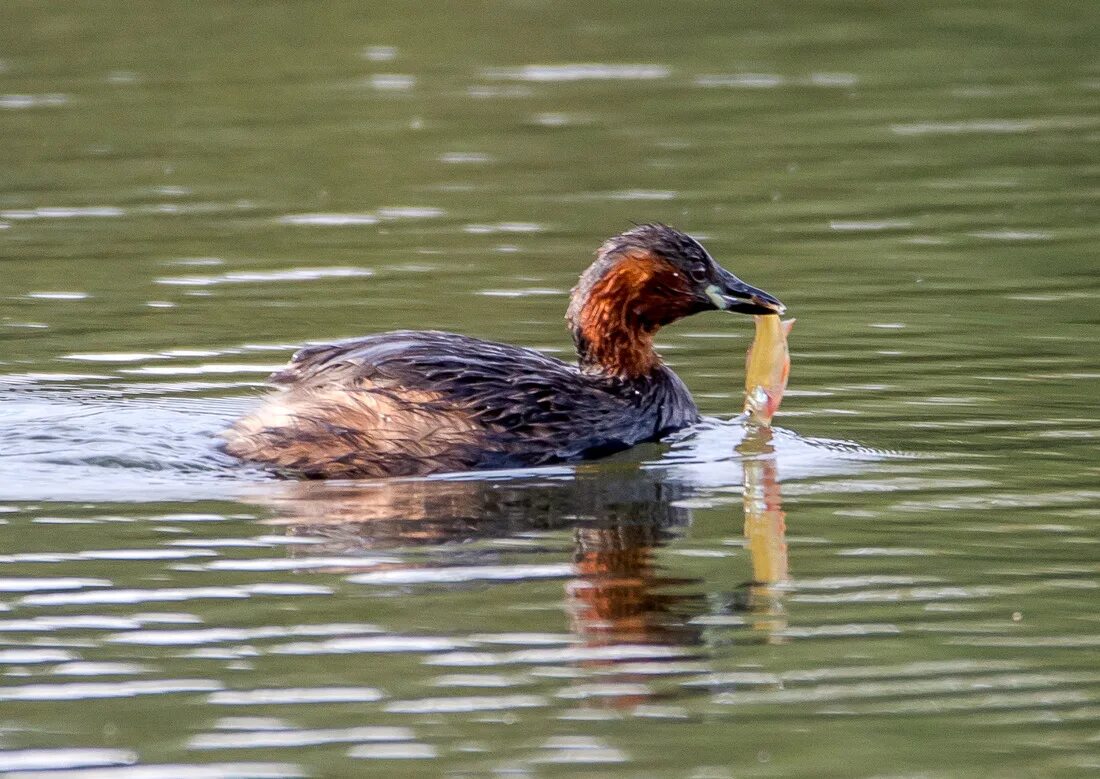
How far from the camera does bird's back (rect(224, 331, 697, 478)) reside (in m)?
10.0

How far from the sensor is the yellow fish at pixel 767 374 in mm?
10586

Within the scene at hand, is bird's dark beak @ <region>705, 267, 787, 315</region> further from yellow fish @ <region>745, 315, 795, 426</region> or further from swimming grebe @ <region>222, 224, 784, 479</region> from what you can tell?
yellow fish @ <region>745, 315, 795, 426</region>

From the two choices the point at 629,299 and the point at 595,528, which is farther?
the point at 629,299

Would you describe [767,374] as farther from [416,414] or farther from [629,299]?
[416,414]

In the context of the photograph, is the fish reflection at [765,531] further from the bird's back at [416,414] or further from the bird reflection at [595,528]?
the bird's back at [416,414]

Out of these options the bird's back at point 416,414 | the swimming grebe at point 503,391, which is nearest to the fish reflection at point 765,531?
the swimming grebe at point 503,391

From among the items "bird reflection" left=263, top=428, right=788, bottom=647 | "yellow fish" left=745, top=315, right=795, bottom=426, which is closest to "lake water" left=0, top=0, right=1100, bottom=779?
"bird reflection" left=263, top=428, right=788, bottom=647

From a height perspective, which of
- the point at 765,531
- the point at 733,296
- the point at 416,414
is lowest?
the point at 765,531

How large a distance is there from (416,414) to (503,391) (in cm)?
46

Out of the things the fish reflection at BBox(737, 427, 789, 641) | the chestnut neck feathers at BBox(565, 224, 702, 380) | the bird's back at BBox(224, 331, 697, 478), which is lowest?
the fish reflection at BBox(737, 427, 789, 641)

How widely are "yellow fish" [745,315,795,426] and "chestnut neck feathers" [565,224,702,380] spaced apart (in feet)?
1.61

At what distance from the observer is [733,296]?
10.9 metres

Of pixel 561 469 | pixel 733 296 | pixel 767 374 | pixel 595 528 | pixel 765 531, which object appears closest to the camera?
pixel 765 531

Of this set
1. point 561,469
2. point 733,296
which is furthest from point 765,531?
point 733,296
